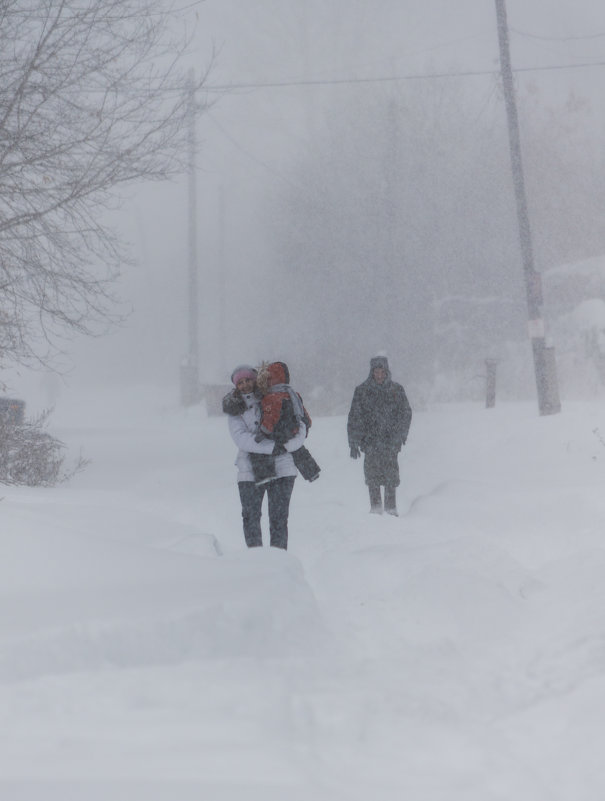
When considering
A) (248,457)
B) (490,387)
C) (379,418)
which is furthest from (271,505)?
(490,387)

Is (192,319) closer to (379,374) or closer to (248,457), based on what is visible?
(379,374)

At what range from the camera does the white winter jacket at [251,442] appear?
19.1 feet

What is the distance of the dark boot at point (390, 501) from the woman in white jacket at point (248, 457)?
2.70m

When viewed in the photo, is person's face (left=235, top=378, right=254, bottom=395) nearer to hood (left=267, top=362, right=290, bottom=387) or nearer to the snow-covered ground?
hood (left=267, top=362, right=290, bottom=387)

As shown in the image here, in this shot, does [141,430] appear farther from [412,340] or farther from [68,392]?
[68,392]

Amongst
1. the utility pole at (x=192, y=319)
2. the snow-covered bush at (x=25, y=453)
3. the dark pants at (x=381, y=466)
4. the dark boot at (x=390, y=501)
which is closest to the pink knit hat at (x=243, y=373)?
the dark pants at (x=381, y=466)

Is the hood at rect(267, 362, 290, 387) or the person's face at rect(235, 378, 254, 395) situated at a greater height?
the hood at rect(267, 362, 290, 387)

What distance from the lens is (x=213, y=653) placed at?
3.58m

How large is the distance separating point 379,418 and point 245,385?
287 centimetres

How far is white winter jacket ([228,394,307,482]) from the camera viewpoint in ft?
19.1

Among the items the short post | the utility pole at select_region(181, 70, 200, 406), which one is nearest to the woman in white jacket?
the short post

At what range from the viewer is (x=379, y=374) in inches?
327

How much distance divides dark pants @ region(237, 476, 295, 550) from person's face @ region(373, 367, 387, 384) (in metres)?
2.55

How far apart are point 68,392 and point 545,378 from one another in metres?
57.5
